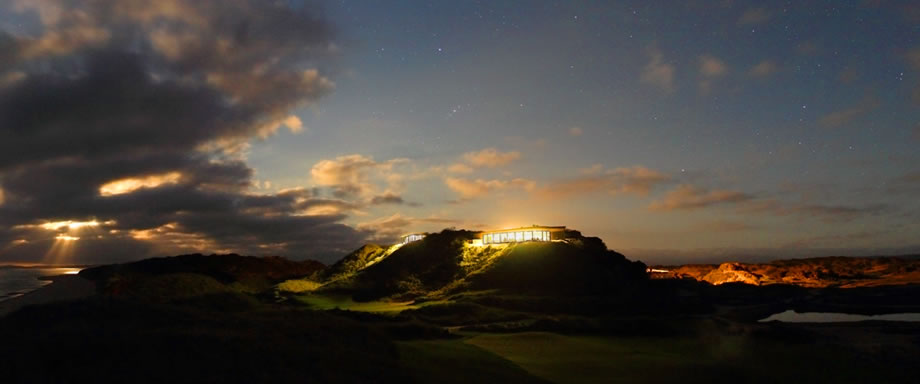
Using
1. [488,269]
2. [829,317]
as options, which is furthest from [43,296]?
[829,317]

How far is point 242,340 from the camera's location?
16.4 meters

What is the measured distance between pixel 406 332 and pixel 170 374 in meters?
22.3

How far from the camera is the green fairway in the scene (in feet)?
62.0

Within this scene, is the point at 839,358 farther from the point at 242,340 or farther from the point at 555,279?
the point at 555,279

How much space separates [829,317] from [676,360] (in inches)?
1850

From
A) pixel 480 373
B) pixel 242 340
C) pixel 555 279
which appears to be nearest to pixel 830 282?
pixel 555 279

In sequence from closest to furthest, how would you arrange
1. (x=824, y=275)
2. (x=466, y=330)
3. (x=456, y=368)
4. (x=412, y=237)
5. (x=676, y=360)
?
(x=456, y=368)
(x=676, y=360)
(x=466, y=330)
(x=412, y=237)
(x=824, y=275)

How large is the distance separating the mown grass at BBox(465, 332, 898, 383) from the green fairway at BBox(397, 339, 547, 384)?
6.81 ft

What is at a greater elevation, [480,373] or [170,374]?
[170,374]

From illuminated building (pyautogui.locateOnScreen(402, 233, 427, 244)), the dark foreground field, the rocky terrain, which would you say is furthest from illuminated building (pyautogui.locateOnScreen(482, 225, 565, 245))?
the rocky terrain

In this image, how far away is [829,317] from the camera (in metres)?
65.1

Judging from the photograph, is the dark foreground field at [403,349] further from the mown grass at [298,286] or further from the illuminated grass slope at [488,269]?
the mown grass at [298,286]

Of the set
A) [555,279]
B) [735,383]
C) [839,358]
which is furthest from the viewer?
Result: [555,279]

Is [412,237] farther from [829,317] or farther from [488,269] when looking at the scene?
[829,317]
